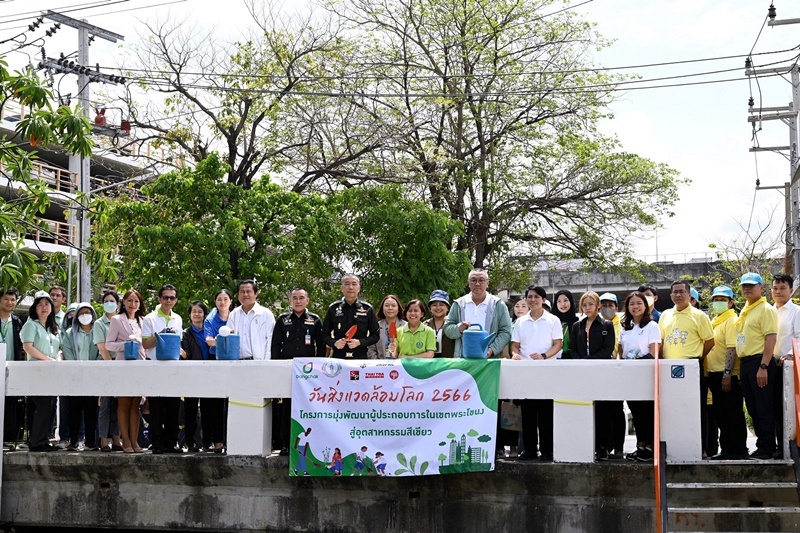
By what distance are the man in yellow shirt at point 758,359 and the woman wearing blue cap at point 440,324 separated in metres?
2.82

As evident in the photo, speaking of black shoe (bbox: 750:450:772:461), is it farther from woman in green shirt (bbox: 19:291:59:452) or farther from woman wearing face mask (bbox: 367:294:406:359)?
woman in green shirt (bbox: 19:291:59:452)

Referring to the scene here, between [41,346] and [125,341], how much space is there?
95 cm

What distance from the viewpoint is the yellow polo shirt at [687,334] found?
9.14 m

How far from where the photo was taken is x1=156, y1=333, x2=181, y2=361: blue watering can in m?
9.80

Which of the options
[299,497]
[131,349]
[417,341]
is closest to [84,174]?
[131,349]

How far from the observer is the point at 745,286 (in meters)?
9.00

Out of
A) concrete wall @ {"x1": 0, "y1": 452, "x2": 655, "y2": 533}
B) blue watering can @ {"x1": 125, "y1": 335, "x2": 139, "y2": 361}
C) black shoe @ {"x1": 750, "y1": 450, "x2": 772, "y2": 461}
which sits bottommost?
concrete wall @ {"x1": 0, "y1": 452, "x2": 655, "y2": 533}

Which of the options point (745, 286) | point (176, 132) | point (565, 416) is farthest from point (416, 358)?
point (176, 132)

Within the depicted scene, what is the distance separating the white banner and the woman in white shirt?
52.6 inches

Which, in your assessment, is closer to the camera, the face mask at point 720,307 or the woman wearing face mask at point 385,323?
the face mask at point 720,307

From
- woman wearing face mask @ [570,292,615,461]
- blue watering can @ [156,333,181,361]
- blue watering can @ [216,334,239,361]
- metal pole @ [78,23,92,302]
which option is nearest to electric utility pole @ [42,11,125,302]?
metal pole @ [78,23,92,302]

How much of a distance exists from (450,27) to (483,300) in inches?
663

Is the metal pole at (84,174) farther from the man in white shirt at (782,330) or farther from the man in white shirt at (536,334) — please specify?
the man in white shirt at (782,330)

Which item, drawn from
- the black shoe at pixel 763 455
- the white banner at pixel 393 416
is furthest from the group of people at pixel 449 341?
the white banner at pixel 393 416
